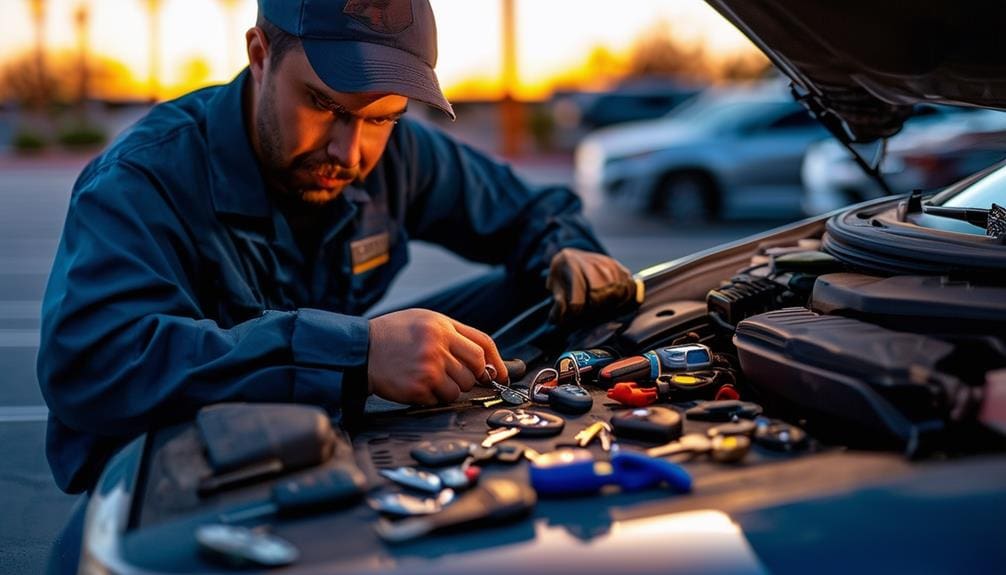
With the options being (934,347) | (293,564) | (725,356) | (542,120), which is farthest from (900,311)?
(542,120)

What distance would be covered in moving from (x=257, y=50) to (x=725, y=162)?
8.35 m

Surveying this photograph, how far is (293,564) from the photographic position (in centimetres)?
109

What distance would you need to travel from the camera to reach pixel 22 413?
3.62m

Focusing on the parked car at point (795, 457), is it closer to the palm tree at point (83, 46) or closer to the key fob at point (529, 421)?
the key fob at point (529, 421)

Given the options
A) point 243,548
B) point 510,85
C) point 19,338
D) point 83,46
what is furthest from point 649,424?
point 83,46

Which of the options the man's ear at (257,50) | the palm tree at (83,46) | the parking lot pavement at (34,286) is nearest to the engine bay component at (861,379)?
the man's ear at (257,50)

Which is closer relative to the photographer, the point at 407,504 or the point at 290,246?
the point at 407,504

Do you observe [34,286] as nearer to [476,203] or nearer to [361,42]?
[476,203]

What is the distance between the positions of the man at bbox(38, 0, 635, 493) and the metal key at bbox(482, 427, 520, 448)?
15cm

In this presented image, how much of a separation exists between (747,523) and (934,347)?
406 millimetres

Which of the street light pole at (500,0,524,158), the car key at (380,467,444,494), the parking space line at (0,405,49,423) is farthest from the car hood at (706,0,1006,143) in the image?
the street light pole at (500,0,524,158)

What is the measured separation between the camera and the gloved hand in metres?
2.16

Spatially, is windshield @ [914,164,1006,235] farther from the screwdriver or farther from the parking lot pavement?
the parking lot pavement

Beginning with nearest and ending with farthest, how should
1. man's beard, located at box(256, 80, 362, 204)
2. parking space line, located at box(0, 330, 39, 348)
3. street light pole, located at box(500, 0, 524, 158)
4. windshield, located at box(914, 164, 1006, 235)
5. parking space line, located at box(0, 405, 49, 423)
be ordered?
windshield, located at box(914, 164, 1006, 235)
man's beard, located at box(256, 80, 362, 204)
parking space line, located at box(0, 405, 49, 423)
parking space line, located at box(0, 330, 39, 348)
street light pole, located at box(500, 0, 524, 158)
